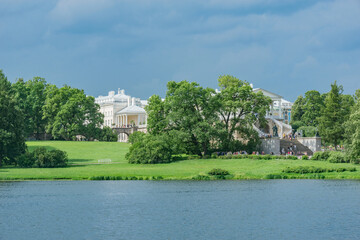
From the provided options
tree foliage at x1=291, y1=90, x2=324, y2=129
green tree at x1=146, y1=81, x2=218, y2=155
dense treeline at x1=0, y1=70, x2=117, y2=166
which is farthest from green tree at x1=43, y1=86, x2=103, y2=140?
tree foliage at x1=291, y1=90, x2=324, y2=129

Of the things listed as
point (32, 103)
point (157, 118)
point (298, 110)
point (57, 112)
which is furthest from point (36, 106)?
point (298, 110)

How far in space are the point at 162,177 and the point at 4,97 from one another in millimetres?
24706

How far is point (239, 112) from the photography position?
298 feet

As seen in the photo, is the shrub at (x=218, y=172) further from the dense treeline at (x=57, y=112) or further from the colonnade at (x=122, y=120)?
the colonnade at (x=122, y=120)

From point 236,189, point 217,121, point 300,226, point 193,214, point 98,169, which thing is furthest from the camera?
point 217,121

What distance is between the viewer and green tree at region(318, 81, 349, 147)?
91.9m

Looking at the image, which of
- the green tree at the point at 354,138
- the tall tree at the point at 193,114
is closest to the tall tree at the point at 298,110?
the tall tree at the point at 193,114

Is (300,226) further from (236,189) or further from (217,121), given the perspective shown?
(217,121)

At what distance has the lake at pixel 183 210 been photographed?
31.6 metres

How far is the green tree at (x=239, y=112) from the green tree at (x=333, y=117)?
930 cm

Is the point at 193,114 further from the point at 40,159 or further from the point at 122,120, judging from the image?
the point at 122,120

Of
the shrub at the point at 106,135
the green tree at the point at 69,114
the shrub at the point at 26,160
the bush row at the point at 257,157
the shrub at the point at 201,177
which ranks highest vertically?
the green tree at the point at 69,114

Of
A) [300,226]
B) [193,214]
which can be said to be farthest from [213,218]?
[300,226]

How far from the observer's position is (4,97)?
75188 mm
